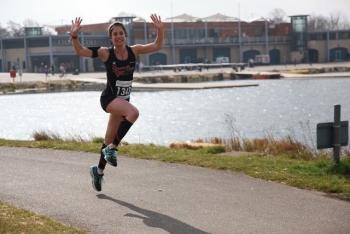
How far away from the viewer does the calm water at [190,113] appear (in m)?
29.4

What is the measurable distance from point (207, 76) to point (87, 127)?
5034 centimetres

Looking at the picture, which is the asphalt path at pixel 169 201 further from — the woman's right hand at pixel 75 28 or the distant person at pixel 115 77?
the woman's right hand at pixel 75 28

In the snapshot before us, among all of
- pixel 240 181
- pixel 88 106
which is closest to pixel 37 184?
pixel 240 181

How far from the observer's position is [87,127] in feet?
113

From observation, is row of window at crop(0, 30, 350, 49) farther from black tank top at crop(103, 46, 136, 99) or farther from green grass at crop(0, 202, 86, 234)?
green grass at crop(0, 202, 86, 234)

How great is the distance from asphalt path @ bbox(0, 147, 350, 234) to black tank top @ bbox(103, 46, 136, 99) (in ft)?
3.97

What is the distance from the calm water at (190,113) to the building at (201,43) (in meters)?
39.3

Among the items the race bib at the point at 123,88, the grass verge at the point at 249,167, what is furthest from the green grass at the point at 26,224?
the race bib at the point at 123,88

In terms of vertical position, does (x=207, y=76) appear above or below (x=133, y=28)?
below

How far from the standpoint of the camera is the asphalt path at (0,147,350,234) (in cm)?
590

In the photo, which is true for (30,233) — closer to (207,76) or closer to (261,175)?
(261,175)

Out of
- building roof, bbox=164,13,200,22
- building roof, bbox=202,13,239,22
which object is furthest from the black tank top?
building roof, bbox=202,13,239,22

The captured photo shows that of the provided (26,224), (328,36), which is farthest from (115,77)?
(328,36)

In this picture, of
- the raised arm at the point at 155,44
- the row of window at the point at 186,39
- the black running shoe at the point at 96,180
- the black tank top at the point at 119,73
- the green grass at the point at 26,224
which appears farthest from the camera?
the row of window at the point at 186,39
